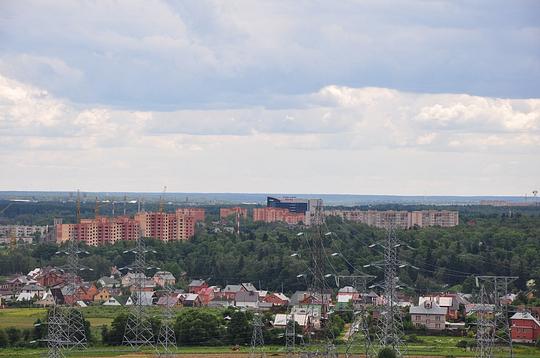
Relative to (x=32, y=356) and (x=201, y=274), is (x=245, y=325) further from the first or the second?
(x=201, y=274)

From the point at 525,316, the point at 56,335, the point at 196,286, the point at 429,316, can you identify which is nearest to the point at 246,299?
the point at 196,286

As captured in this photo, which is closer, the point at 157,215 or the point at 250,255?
the point at 250,255

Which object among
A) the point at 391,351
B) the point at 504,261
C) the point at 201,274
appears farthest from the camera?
the point at 201,274

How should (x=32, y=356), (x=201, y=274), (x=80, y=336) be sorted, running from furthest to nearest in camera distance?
(x=201, y=274), (x=80, y=336), (x=32, y=356)

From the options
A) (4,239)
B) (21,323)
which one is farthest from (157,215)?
(21,323)

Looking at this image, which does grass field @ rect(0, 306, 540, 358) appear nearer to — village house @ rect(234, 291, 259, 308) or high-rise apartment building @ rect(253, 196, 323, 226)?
village house @ rect(234, 291, 259, 308)

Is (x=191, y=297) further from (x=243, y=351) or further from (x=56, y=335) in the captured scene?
(x=56, y=335)

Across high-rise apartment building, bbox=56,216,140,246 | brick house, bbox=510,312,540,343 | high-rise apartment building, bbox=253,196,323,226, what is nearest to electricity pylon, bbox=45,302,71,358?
brick house, bbox=510,312,540,343
